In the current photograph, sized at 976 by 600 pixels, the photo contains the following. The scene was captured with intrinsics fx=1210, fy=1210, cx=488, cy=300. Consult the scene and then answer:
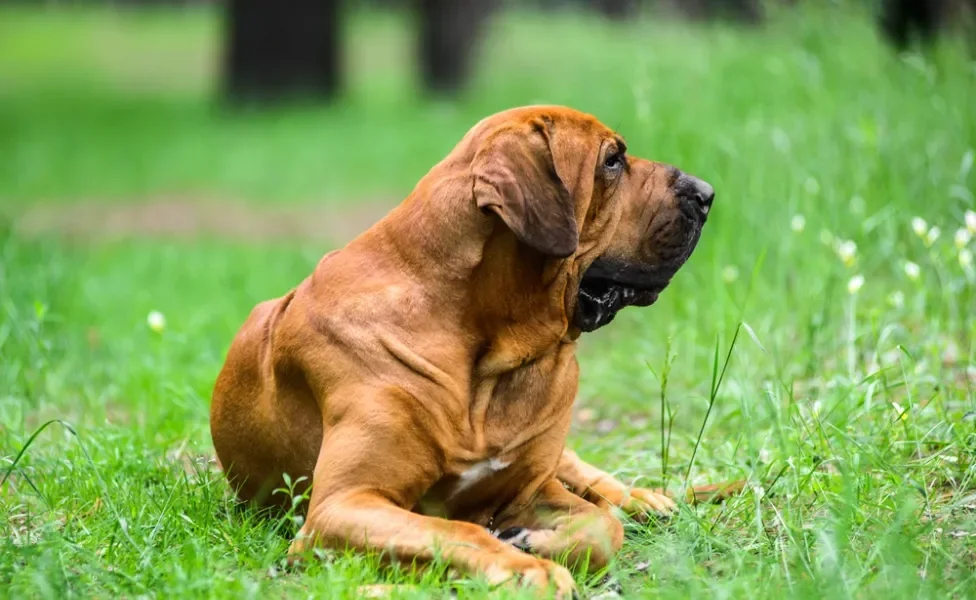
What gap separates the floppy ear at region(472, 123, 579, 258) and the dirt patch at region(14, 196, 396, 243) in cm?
697

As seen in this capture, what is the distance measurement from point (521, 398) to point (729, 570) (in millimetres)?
816

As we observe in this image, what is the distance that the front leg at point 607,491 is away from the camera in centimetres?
397

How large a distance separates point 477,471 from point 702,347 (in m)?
2.41

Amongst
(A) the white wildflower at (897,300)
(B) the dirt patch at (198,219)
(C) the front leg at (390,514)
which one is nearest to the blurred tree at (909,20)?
(B) the dirt patch at (198,219)

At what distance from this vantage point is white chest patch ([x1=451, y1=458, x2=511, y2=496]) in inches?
141

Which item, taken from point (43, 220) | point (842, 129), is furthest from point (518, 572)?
point (43, 220)

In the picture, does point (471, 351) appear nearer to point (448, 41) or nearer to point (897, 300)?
point (897, 300)

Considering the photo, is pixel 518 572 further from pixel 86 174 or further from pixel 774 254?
pixel 86 174

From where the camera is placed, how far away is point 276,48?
18.8 m

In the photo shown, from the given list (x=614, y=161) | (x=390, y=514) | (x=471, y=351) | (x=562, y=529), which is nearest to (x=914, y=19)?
(x=614, y=161)

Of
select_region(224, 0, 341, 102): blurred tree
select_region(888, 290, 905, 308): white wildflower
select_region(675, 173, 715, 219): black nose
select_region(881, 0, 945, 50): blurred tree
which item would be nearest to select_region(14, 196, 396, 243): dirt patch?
select_region(881, 0, 945, 50): blurred tree

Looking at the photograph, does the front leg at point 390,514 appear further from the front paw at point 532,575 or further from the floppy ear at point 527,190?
Result: the floppy ear at point 527,190

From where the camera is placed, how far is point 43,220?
11.8 metres

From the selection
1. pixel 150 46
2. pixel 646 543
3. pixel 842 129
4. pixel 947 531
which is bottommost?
pixel 150 46
